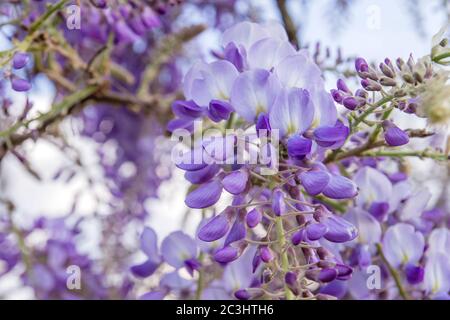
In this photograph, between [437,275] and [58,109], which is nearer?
[437,275]

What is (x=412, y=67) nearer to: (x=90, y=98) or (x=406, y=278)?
(x=406, y=278)

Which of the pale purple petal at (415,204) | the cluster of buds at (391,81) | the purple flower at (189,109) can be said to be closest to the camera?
the cluster of buds at (391,81)

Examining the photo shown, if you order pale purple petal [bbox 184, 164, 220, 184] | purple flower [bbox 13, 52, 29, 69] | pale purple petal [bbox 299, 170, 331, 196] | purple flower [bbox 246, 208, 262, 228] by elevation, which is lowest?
purple flower [bbox 246, 208, 262, 228]

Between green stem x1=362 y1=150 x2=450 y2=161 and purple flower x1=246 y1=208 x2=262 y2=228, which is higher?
green stem x1=362 y1=150 x2=450 y2=161

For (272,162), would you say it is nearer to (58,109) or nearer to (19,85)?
(19,85)

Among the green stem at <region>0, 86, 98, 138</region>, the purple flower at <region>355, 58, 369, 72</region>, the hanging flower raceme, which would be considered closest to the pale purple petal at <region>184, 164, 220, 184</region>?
the hanging flower raceme

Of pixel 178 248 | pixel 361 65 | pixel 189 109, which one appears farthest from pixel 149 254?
pixel 361 65

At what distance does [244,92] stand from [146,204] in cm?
92

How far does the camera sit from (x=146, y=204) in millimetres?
1390

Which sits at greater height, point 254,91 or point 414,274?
point 254,91

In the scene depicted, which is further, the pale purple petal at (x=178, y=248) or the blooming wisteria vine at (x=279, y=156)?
the pale purple petal at (x=178, y=248)

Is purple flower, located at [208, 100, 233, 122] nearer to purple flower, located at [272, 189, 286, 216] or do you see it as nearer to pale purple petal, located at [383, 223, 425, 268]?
purple flower, located at [272, 189, 286, 216]

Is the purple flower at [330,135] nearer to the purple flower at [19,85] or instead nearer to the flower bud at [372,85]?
the flower bud at [372,85]

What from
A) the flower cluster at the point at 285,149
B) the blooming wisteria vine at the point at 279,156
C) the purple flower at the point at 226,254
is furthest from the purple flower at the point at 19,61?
the purple flower at the point at 226,254
